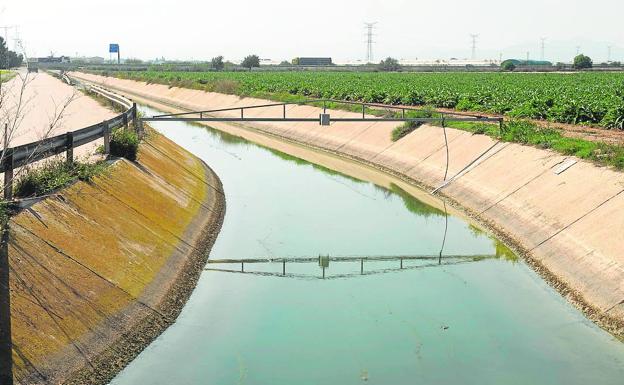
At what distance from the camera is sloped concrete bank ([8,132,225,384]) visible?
1263 cm

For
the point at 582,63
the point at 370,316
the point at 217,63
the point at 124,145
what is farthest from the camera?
the point at 217,63

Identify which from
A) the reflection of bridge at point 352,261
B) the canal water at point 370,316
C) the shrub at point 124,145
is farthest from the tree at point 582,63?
the shrub at point 124,145

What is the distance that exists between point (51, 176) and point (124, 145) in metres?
7.75

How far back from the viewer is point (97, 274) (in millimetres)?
15570

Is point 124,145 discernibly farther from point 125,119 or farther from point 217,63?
point 217,63

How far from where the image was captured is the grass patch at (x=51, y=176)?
1708 cm

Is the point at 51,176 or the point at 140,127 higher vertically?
the point at 140,127

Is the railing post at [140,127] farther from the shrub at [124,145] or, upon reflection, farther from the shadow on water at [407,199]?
the shadow on water at [407,199]

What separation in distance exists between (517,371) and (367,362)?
283 centimetres

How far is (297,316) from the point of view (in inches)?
711

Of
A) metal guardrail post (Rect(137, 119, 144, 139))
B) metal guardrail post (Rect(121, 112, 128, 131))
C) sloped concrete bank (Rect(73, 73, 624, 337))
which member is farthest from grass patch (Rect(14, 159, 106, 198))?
sloped concrete bank (Rect(73, 73, 624, 337))

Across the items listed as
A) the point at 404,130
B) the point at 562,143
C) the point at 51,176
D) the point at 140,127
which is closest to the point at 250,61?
the point at 404,130

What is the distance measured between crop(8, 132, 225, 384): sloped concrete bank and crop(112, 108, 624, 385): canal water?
56 centimetres

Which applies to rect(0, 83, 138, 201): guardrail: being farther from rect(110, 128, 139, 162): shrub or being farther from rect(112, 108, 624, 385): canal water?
rect(112, 108, 624, 385): canal water
